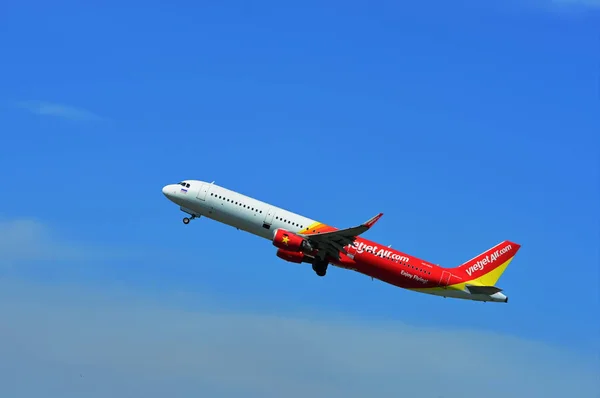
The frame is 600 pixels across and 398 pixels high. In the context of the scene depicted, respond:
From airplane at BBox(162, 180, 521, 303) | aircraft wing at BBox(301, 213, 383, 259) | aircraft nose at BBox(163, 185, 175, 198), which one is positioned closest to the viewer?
aircraft wing at BBox(301, 213, 383, 259)

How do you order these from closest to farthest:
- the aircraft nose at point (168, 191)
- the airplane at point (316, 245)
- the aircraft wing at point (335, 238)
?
the aircraft wing at point (335, 238) < the airplane at point (316, 245) < the aircraft nose at point (168, 191)

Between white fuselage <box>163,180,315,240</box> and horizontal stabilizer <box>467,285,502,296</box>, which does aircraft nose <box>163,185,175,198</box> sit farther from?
horizontal stabilizer <box>467,285,502,296</box>

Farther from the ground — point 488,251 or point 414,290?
point 488,251

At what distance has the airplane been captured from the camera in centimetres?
9750

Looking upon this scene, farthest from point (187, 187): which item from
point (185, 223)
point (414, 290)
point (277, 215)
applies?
point (414, 290)

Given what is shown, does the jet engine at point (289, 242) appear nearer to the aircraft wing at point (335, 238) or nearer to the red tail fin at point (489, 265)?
the aircraft wing at point (335, 238)

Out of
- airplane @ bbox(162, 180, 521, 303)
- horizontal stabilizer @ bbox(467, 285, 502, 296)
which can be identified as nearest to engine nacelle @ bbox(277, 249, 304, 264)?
airplane @ bbox(162, 180, 521, 303)

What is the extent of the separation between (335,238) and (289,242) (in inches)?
175

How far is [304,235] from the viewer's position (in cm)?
9819

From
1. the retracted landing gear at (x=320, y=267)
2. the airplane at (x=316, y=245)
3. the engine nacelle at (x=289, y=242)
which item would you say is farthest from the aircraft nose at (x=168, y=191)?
the retracted landing gear at (x=320, y=267)

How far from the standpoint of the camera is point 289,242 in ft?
315

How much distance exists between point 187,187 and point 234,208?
5.87 meters

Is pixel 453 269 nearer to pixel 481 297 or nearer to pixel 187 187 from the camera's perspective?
pixel 481 297

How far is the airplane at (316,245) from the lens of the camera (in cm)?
9750
